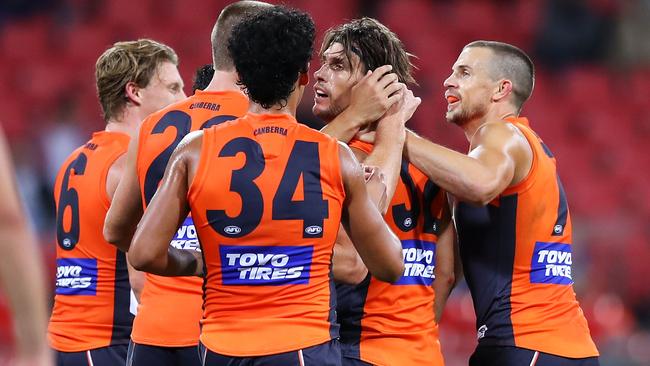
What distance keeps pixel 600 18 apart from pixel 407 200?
10.4 metres

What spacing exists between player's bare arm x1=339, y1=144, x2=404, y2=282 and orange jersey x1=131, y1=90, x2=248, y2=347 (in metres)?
0.91

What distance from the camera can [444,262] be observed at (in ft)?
14.9

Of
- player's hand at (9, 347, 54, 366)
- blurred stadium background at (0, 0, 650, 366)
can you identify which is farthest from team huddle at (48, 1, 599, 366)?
blurred stadium background at (0, 0, 650, 366)

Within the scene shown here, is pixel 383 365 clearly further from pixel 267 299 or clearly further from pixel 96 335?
pixel 96 335

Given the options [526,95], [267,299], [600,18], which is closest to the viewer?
[267,299]

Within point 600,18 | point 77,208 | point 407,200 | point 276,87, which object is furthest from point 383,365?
point 600,18

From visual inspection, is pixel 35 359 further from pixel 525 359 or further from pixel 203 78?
pixel 203 78

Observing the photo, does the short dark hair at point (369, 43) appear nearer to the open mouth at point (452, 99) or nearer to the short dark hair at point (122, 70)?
the open mouth at point (452, 99)

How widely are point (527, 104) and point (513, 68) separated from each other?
28.7 ft

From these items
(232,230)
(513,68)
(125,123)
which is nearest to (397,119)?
(513,68)

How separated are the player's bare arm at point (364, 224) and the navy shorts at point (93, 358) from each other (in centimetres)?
170

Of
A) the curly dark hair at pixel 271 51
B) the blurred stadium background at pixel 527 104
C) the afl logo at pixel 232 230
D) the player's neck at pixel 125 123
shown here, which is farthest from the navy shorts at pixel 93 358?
the blurred stadium background at pixel 527 104

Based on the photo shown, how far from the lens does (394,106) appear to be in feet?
14.1

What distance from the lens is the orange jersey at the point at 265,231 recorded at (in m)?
3.50
